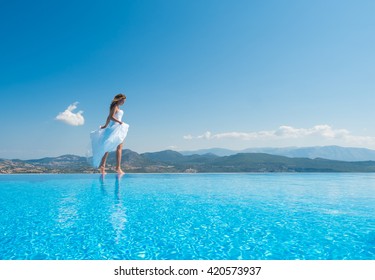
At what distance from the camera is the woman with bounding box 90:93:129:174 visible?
9.57 m

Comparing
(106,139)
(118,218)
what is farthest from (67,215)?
(106,139)

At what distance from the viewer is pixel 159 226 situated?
8492 millimetres

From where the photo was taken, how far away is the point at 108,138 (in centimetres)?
1016

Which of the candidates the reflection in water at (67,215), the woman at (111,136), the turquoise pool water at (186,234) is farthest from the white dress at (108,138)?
the turquoise pool water at (186,234)

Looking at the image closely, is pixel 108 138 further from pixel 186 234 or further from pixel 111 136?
pixel 186 234

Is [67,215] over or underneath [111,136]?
underneath

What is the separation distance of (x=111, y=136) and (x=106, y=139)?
0.28 metres

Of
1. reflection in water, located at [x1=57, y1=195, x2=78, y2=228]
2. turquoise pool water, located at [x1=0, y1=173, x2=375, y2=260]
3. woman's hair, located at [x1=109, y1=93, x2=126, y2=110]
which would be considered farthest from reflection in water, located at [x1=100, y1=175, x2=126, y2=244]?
woman's hair, located at [x1=109, y1=93, x2=126, y2=110]

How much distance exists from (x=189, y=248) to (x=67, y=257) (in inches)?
115

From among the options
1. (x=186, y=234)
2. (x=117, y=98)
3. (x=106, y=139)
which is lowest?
(x=186, y=234)

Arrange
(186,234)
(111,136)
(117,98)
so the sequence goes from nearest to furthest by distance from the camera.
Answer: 1. (186,234)
2. (117,98)
3. (111,136)

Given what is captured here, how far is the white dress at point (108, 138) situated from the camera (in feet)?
33.0

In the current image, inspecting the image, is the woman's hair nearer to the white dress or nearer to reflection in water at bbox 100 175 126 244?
the white dress
